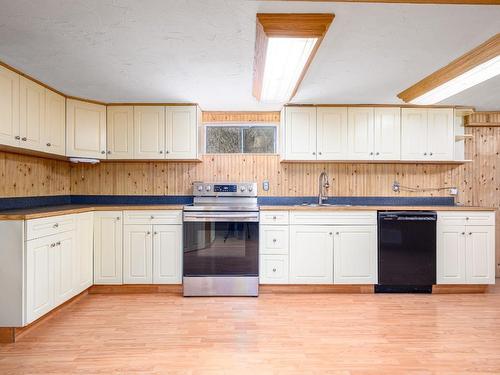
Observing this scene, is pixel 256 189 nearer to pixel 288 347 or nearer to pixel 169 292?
pixel 169 292

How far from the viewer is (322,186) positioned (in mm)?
3932

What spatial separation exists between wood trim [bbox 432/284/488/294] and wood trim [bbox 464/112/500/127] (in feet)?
6.31

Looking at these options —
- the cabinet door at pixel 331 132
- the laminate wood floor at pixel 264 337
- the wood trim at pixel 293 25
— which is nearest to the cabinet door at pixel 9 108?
the laminate wood floor at pixel 264 337

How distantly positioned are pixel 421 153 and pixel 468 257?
1266 millimetres

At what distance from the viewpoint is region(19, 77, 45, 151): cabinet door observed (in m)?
2.70

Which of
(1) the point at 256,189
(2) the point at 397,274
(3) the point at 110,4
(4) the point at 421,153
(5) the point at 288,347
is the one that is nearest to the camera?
(3) the point at 110,4

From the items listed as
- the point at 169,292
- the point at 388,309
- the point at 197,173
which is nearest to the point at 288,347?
the point at 388,309

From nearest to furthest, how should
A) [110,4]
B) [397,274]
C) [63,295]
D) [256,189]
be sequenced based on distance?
[110,4] → [63,295] → [397,274] → [256,189]

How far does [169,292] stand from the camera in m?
3.41

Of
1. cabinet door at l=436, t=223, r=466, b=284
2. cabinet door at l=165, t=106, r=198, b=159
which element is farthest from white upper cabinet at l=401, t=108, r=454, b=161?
cabinet door at l=165, t=106, r=198, b=159

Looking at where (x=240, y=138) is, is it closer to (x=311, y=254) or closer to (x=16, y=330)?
(x=311, y=254)

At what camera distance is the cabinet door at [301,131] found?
145 inches

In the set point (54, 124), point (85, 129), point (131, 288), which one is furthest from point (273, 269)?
point (54, 124)

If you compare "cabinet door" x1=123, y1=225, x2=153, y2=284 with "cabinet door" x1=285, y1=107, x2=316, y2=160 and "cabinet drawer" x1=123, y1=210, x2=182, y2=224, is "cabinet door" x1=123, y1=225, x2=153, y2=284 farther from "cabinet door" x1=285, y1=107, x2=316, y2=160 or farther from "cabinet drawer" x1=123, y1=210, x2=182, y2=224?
"cabinet door" x1=285, y1=107, x2=316, y2=160
